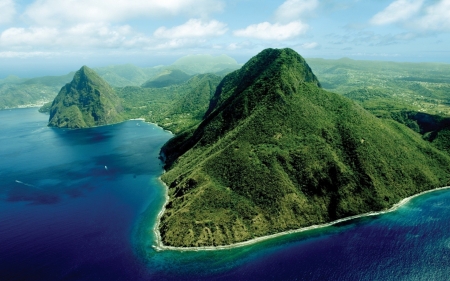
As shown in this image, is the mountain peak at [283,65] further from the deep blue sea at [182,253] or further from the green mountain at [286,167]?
the deep blue sea at [182,253]

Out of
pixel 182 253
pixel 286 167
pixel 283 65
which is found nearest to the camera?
pixel 182 253

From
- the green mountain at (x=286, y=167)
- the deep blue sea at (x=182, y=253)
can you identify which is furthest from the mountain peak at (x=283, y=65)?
the deep blue sea at (x=182, y=253)

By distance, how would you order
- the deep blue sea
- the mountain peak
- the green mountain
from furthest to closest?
the mountain peak
the green mountain
the deep blue sea

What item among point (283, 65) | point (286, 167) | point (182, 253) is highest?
point (283, 65)

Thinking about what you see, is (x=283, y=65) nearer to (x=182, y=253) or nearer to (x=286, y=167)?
(x=286, y=167)

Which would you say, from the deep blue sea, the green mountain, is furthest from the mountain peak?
the deep blue sea

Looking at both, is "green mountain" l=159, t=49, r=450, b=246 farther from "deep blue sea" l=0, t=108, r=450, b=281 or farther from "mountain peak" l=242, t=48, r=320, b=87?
"deep blue sea" l=0, t=108, r=450, b=281

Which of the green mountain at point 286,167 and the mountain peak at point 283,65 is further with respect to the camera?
the mountain peak at point 283,65

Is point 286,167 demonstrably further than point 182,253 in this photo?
Yes

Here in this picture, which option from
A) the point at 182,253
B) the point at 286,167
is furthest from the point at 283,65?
the point at 182,253
